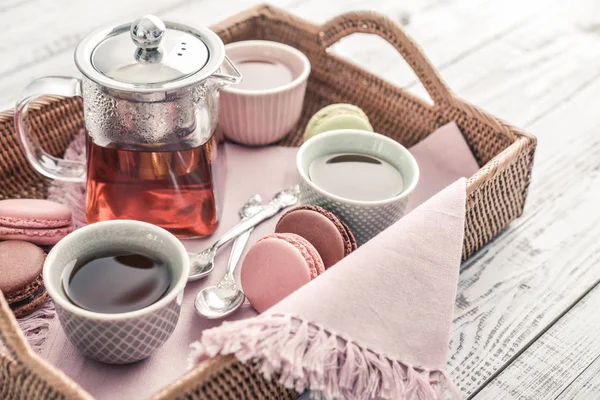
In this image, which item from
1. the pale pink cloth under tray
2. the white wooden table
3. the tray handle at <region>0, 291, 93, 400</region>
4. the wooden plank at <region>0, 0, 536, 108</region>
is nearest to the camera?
the tray handle at <region>0, 291, 93, 400</region>

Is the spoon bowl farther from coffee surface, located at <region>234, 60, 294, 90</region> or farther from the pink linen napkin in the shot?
coffee surface, located at <region>234, 60, 294, 90</region>

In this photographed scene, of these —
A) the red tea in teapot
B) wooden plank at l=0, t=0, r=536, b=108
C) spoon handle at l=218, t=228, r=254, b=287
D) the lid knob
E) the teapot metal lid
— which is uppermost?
the lid knob

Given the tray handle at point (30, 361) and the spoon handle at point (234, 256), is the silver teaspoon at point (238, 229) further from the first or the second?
the tray handle at point (30, 361)

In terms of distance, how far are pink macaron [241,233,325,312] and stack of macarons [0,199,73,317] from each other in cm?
18

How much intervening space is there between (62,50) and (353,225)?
61 centimetres

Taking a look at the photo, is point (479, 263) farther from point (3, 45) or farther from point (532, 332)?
point (3, 45)

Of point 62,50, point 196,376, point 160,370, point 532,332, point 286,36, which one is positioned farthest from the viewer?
point 62,50

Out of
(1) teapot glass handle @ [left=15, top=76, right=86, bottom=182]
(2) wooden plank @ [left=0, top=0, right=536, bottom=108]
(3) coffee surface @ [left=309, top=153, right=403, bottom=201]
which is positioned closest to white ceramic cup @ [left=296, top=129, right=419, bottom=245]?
(3) coffee surface @ [left=309, top=153, right=403, bottom=201]

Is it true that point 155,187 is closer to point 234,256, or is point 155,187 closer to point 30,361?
point 234,256

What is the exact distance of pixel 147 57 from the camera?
0.63 metres

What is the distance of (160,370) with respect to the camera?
0.59m

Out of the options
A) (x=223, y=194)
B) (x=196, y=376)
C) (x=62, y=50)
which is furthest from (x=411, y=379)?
(x=62, y=50)

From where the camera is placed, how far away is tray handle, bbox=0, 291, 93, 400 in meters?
0.46

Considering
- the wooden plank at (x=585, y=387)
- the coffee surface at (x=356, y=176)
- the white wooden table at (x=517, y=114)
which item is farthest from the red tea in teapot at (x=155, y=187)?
the wooden plank at (x=585, y=387)
